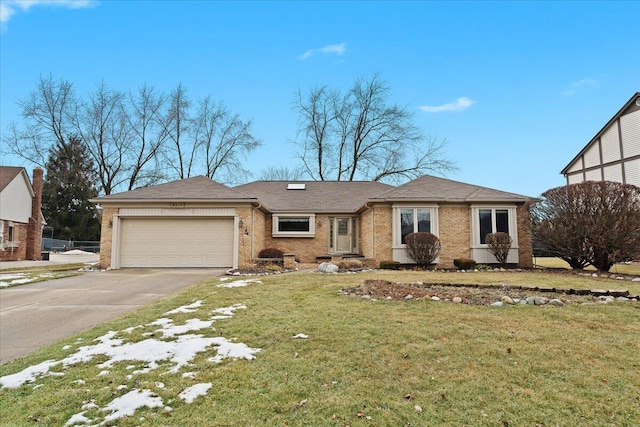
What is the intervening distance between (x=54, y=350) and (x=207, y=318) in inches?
77.3

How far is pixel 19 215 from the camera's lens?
22875mm

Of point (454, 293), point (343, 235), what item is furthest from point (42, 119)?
point (454, 293)

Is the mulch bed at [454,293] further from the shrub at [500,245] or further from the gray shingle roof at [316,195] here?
the gray shingle roof at [316,195]

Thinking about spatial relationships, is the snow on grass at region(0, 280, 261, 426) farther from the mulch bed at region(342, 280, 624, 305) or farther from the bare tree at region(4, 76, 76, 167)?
the bare tree at region(4, 76, 76, 167)

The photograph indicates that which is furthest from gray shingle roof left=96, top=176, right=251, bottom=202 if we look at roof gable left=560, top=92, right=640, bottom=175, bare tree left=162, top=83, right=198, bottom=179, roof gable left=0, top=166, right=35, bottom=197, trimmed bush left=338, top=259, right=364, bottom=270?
roof gable left=560, top=92, right=640, bottom=175

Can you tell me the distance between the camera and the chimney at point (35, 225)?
2377 centimetres

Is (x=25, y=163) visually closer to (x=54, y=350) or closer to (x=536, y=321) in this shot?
(x=54, y=350)

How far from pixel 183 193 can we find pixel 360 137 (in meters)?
19.1

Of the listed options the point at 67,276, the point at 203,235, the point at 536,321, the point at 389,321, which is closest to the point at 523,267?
the point at 536,321

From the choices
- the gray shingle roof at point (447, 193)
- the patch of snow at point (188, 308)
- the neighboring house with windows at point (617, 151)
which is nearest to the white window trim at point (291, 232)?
the gray shingle roof at point (447, 193)

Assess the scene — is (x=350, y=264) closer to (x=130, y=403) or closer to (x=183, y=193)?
(x=183, y=193)

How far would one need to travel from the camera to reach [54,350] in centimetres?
454

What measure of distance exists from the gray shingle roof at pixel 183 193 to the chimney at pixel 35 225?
13.1m

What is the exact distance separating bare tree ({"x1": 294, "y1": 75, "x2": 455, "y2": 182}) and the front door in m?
12.4
